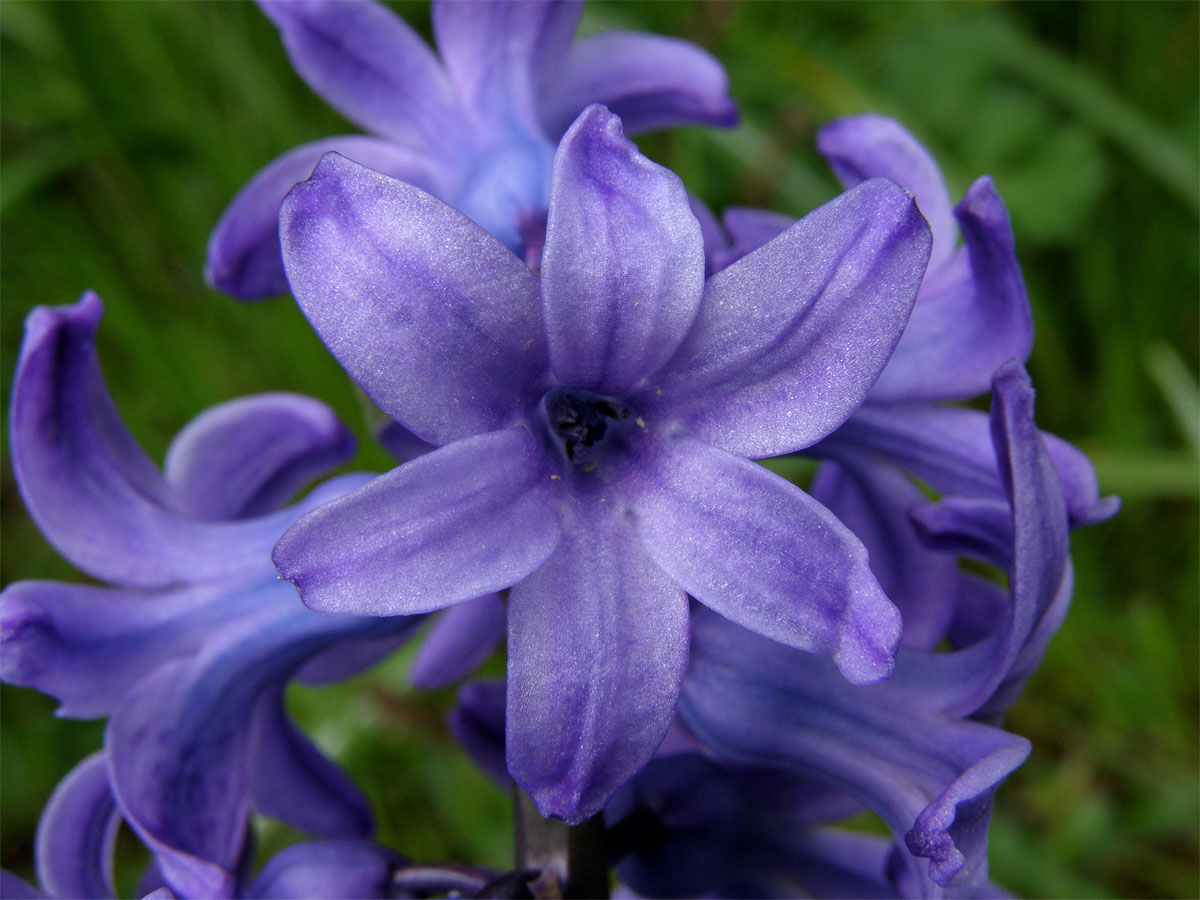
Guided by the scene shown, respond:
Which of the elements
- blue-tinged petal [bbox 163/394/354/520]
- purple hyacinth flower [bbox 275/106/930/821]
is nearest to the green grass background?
blue-tinged petal [bbox 163/394/354/520]

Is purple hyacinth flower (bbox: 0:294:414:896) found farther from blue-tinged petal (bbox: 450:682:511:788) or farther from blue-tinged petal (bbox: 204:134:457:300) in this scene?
blue-tinged petal (bbox: 204:134:457:300)

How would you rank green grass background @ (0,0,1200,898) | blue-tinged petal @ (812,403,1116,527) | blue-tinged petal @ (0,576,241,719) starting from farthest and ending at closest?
green grass background @ (0,0,1200,898) → blue-tinged petal @ (812,403,1116,527) → blue-tinged petal @ (0,576,241,719)

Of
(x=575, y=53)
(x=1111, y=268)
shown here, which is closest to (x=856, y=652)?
(x=575, y=53)

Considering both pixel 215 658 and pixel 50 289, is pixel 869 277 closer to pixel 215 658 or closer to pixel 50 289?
pixel 215 658

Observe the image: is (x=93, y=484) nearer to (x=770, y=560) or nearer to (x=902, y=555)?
(x=770, y=560)

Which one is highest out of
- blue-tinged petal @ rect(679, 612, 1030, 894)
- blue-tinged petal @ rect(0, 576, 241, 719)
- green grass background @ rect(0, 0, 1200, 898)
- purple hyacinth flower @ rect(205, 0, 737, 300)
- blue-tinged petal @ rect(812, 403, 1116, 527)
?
purple hyacinth flower @ rect(205, 0, 737, 300)

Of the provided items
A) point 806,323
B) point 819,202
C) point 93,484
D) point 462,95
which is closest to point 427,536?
point 806,323
